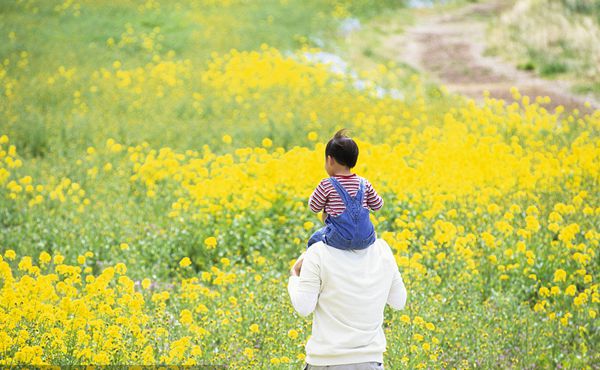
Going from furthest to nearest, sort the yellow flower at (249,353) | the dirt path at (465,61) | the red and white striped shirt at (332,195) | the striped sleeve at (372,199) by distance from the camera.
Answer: the dirt path at (465,61)
the yellow flower at (249,353)
the striped sleeve at (372,199)
the red and white striped shirt at (332,195)

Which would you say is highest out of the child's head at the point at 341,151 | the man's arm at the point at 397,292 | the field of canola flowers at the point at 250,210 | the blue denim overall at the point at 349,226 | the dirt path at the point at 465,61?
the child's head at the point at 341,151

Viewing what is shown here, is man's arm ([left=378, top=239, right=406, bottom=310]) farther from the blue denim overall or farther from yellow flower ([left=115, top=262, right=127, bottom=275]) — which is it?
yellow flower ([left=115, top=262, right=127, bottom=275])

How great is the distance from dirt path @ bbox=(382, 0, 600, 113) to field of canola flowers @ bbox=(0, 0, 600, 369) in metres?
1.02

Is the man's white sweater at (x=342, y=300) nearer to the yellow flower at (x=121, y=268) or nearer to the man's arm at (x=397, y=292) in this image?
the man's arm at (x=397, y=292)

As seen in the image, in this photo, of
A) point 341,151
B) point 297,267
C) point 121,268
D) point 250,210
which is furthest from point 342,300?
point 250,210

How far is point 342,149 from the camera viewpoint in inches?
133

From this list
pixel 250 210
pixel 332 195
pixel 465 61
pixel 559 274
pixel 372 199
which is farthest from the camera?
pixel 465 61

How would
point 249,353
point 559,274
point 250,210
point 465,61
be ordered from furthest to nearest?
point 465,61 < point 250,210 < point 559,274 < point 249,353

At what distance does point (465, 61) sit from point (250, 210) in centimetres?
1144

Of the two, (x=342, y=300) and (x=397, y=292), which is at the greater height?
(x=342, y=300)

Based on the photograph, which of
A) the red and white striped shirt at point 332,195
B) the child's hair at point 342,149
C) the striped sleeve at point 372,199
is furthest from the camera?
the striped sleeve at point 372,199

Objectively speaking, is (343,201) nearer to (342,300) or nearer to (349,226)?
(349,226)

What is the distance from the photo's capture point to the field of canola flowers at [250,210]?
197 inches

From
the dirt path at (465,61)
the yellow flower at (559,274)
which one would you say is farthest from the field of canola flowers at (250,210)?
the dirt path at (465,61)
